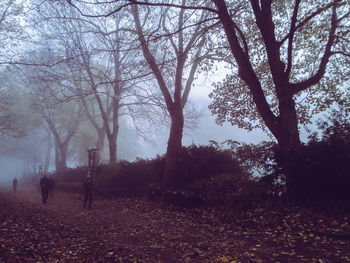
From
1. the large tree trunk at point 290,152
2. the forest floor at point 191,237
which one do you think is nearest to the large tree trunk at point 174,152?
the forest floor at point 191,237

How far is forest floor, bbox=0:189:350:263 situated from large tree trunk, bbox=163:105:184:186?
3.53 meters

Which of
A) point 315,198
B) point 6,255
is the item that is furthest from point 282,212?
point 6,255

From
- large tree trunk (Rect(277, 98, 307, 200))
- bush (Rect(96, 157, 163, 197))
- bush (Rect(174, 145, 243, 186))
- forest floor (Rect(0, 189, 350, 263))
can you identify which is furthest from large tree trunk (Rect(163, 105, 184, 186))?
large tree trunk (Rect(277, 98, 307, 200))

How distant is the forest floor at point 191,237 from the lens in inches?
216

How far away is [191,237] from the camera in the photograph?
710 cm

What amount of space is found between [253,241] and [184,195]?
5.11 m

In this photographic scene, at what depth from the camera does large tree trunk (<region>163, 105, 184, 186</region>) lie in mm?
13125

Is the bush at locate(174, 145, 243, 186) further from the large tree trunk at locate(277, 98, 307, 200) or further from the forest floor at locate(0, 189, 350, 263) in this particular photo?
the large tree trunk at locate(277, 98, 307, 200)

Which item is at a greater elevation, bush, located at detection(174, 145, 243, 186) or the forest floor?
bush, located at detection(174, 145, 243, 186)

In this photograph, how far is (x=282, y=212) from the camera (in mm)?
7637

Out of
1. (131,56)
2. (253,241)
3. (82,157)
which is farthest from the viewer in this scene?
(82,157)

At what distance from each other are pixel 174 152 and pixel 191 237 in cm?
644

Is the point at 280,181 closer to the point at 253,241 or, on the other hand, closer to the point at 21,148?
the point at 253,241

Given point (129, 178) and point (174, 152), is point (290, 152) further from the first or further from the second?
point (129, 178)
